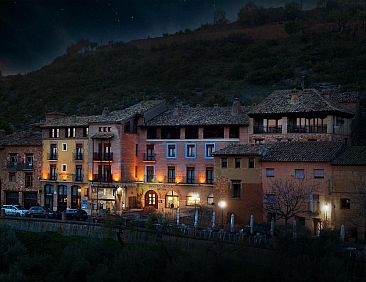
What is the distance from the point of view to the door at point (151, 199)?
59.9 metres

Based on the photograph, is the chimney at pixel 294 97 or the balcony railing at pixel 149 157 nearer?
the chimney at pixel 294 97

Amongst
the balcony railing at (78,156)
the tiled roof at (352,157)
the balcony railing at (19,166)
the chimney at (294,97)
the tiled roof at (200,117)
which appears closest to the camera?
the tiled roof at (352,157)

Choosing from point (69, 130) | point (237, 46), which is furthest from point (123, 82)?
point (69, 130)

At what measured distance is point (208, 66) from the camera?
113562 mm

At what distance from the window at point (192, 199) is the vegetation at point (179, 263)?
13.7 m

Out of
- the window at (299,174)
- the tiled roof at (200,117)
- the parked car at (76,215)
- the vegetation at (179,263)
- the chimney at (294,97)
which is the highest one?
the chimney at (294,97)

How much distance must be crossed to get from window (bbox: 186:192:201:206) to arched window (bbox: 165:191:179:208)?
1.23m

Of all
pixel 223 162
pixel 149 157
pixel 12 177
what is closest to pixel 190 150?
pixel 149 157

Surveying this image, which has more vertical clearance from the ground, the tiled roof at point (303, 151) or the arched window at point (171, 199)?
the tiled roof at point (303, 151)

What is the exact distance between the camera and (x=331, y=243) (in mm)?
35938

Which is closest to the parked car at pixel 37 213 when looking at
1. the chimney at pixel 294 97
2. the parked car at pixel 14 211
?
the parked car at pixel 14 211

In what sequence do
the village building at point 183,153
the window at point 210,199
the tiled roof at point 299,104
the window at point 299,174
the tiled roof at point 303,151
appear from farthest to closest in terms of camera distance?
the village building at point 183,153, the window at point 210,199, the tiled roof at point 299,104, the window at point 299,174, the tiled roof at point 303,151

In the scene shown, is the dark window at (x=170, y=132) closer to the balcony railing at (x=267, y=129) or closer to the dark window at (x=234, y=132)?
the dark window at (x=234, y=132)

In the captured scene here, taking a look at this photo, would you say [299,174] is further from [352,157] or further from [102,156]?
[102,156]
